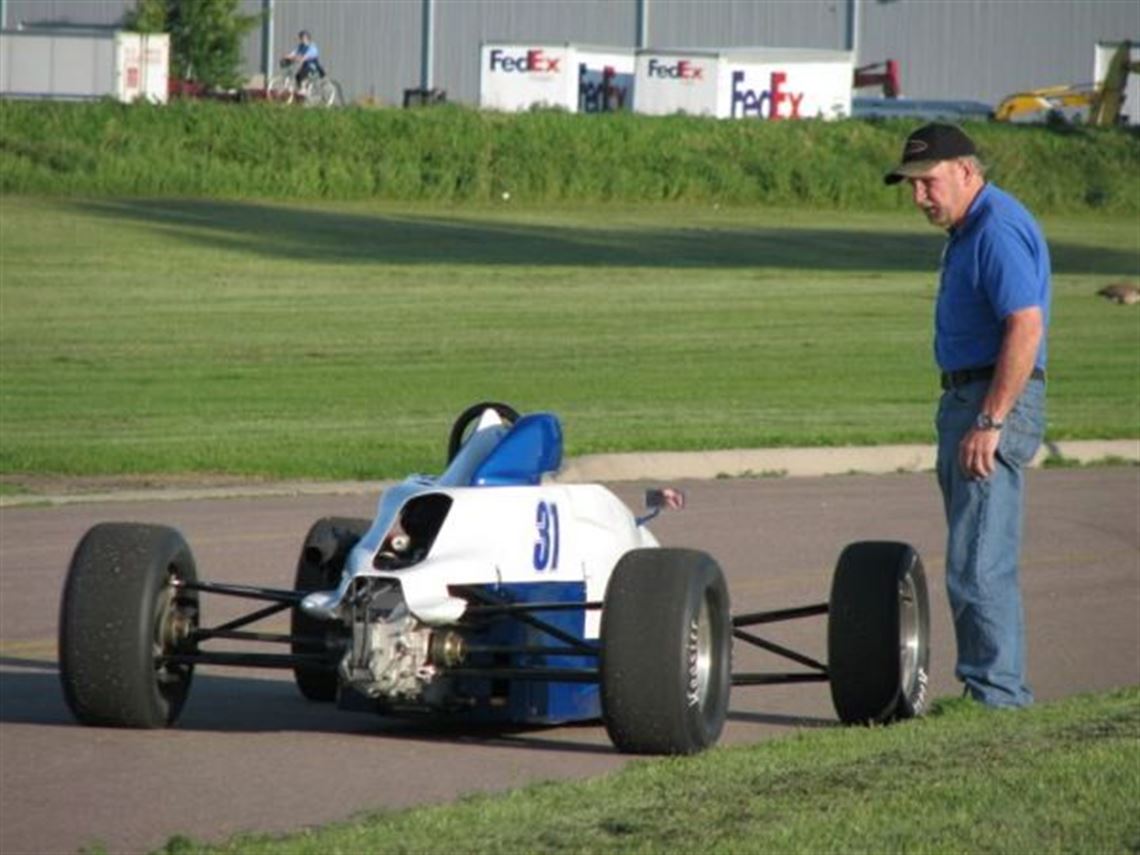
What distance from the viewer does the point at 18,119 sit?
147 feet

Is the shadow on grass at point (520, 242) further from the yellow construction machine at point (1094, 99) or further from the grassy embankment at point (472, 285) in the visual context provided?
the yellow construction machine at point (1094, 99)

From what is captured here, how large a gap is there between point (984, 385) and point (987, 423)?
0.22 metres

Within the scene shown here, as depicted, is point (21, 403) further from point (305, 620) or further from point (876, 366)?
point (305, 620)

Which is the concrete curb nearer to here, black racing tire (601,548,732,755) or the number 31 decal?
the number 31 decal

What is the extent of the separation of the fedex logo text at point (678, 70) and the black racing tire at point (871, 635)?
2051 inches

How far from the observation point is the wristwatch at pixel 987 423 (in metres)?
8.93

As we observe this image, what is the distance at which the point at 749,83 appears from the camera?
60531 millimetres

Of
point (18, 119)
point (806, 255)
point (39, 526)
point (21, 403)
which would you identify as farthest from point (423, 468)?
point (18, 119)

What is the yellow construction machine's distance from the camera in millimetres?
60375

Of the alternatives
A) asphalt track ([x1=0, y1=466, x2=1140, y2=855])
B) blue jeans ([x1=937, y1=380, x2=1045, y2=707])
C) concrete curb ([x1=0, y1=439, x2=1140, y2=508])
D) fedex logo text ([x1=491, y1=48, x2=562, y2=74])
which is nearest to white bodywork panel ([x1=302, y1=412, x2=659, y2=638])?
asphalt track ([x1=0, y1=466, x2=1140, y2=855])

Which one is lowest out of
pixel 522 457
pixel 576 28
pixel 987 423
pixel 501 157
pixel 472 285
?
pixel 472 285

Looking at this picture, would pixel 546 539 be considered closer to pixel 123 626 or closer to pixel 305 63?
pixel 123 626

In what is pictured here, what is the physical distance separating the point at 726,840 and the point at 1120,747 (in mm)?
1746

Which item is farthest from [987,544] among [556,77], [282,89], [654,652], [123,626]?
[556,77]
